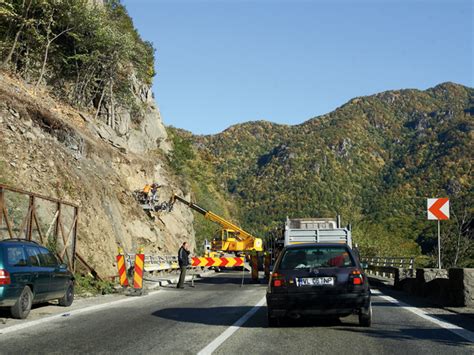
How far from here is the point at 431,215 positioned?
60.8 feet

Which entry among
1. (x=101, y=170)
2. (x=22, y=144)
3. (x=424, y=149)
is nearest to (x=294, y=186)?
(x=424, y=149)

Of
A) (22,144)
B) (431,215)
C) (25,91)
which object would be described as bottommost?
(431,215)

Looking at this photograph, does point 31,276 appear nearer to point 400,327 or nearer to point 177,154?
point 400,327

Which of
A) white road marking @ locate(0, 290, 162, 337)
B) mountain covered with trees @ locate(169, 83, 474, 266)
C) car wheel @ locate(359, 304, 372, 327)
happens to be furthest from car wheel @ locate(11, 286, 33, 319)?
mountain covered with trees @ locate(169, 83, 474, 266)

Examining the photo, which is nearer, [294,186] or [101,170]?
[101,170]

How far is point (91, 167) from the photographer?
31875 mm

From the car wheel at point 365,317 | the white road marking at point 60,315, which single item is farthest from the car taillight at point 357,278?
the white road marking at point 60,315

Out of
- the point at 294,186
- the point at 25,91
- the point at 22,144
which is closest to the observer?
the point at 22,144

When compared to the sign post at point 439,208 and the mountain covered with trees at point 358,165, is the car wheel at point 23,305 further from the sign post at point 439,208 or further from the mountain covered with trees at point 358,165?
the mountain covered with trees at point 358,165

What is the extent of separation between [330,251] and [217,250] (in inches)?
1219

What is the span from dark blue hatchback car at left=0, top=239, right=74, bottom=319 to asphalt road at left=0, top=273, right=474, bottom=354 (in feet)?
2.38

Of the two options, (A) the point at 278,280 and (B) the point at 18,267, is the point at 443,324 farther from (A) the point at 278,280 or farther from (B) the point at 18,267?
(B) the point at 18,267

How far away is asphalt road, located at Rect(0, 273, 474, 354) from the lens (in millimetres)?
8008

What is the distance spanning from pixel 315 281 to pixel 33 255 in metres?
6.15
